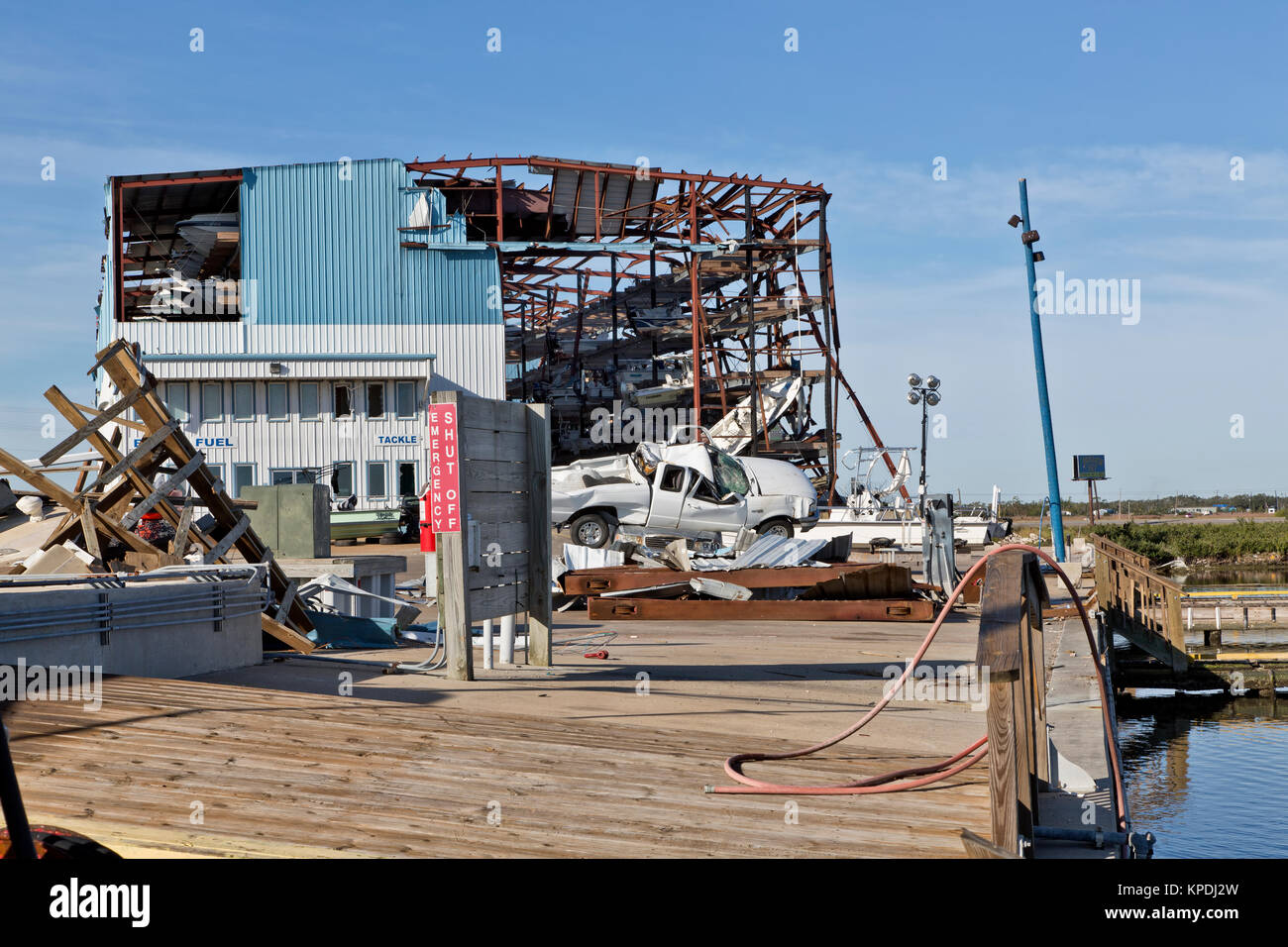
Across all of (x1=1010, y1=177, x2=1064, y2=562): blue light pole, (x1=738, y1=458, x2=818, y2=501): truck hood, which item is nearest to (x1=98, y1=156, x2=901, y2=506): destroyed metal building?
(x1=738, y1=458, x2=818, y2=501): truck hood

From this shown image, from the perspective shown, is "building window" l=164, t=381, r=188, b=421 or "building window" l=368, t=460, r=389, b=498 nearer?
"building window" l=164, t=381, r=188, b=421

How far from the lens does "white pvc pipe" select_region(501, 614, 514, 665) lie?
10.1 m

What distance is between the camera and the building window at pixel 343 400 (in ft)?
142

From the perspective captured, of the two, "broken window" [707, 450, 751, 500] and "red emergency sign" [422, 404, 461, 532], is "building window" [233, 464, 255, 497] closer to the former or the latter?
"broken window" [707, 450, 751, 500]

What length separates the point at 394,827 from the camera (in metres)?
4.65

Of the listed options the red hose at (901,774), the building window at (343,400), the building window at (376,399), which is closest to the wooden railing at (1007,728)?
the red hose at (901,774)

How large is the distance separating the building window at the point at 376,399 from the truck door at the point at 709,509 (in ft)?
59.4

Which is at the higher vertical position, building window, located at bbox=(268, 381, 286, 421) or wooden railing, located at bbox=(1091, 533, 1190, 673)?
building window, located at bbox=(268, 381, 286, 421)

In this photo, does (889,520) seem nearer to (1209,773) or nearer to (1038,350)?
(1038,350)

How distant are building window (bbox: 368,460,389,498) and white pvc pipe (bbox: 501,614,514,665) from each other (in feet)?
112

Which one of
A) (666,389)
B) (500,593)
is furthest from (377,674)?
(666,389)

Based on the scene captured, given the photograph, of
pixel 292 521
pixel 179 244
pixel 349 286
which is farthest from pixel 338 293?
pixel 292 521

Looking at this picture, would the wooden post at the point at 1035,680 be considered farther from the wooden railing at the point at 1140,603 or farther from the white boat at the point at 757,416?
the white boat at the point at 757,416
